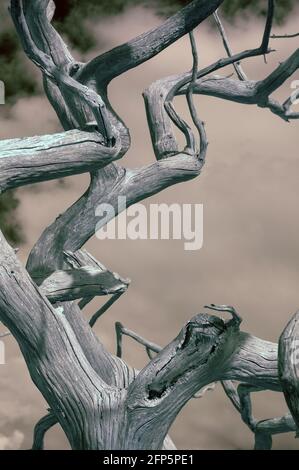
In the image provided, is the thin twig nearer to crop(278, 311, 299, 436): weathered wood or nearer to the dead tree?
the dead tree

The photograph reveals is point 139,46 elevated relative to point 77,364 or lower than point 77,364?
elevated

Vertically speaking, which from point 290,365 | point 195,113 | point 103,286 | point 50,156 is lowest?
point 290,365

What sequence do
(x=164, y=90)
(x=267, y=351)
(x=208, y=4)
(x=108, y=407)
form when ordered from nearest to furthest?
(x=108, y=407) → (x=267, y=351) → (x=208, y=4) → (x=164, y=90)

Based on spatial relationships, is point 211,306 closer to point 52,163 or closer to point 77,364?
point 77,364

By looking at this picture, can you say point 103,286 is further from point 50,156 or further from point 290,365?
point 290,365

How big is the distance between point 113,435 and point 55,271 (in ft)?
5.28

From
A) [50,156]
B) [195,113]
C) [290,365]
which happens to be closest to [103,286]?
[50,156]

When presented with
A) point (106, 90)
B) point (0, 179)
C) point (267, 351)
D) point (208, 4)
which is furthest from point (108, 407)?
point (208, 4)

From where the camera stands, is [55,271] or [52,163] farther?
[55,271]

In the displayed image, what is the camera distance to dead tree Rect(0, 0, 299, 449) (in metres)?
4.83

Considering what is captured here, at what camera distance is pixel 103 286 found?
19.0 feet

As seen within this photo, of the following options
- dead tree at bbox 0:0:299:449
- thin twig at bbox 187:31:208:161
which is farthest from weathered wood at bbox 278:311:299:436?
thin twig at bbox 187:31:208:161

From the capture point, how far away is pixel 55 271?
6.02 m
